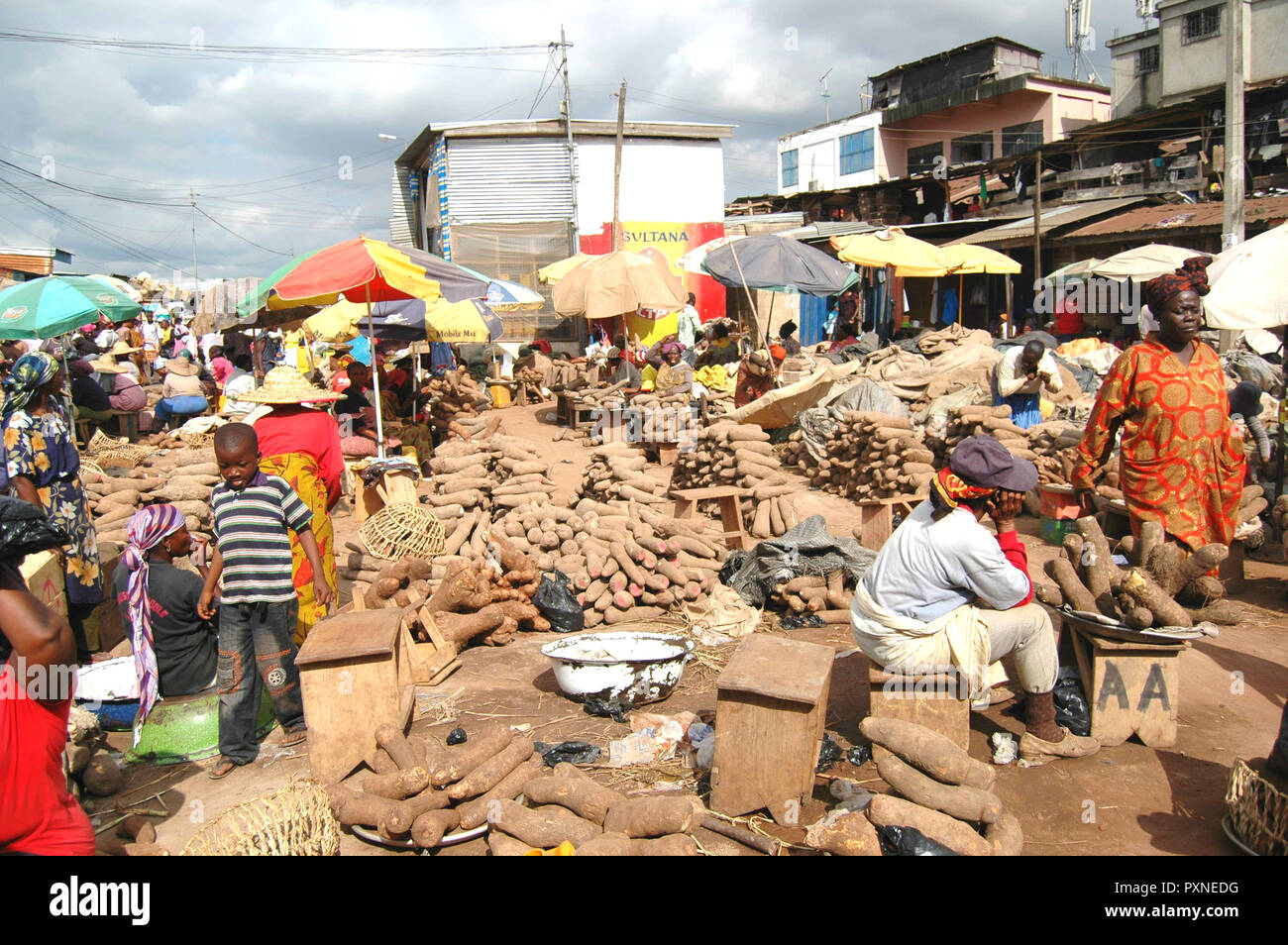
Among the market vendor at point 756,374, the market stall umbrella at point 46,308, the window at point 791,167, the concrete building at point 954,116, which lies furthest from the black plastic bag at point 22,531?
the window at point 791,167

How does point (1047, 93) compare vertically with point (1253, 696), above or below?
above

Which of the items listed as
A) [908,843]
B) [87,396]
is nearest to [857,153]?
[87,396]

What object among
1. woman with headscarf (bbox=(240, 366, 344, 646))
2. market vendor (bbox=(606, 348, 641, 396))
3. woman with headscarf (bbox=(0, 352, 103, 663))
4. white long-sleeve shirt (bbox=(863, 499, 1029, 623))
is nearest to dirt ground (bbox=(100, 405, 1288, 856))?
white long-sleeve shirt (bbox=(863, 499, 1029, 623))

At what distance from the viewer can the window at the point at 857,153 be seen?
35.5 metres

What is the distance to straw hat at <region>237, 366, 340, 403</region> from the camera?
5.41m

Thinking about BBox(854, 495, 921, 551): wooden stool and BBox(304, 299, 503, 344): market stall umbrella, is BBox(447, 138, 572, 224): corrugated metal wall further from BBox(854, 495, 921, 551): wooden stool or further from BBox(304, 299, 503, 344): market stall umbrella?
BBox(854, 495, 921, 551): wooden stool

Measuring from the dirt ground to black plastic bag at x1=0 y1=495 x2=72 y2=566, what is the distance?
176cm

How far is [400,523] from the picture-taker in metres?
6.77

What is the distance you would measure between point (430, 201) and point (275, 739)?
21.6 m

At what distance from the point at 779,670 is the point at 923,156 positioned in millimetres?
35190

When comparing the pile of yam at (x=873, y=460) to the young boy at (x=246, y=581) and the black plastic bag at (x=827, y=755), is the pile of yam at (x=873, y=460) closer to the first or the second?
the black plastic bag at (x=827, y=755)

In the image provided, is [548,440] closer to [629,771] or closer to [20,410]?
[20,410]

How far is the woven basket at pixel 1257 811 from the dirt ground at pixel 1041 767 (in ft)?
0.54
